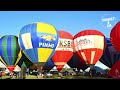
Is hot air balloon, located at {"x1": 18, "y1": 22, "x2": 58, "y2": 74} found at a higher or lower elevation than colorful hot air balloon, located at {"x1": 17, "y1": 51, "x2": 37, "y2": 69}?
higher

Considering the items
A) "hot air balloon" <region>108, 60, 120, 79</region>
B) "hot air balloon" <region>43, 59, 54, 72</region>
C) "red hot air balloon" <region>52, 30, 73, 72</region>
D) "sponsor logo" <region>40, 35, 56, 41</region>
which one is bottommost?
"hot air balloon" <region>108, 60, 120, 79</region>

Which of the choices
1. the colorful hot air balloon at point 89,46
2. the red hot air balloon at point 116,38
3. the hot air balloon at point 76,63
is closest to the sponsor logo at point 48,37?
the colorful hot air balloon at point 89,46

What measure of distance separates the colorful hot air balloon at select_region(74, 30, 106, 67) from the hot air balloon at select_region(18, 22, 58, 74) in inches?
32.2

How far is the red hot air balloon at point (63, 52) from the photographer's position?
9478 mm

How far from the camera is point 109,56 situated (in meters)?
9.16

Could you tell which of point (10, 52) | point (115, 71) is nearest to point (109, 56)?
point (115, 71)

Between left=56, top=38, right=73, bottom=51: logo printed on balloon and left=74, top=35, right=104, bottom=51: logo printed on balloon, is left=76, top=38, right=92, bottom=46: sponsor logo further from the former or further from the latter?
left=56, top=38, right=73, bottom=51: logo printed on balloon

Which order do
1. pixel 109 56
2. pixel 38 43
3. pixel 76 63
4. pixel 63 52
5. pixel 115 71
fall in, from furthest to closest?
pixel 63 52 → pixel 76 63 → pixel 109 56 → pixel 38 43 → pixel 115 71

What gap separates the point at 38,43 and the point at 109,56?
2027mm

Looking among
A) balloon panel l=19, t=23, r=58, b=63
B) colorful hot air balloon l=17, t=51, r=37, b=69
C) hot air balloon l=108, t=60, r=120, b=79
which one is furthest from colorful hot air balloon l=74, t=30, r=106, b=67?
colorful hot air balloon l=17, t=51, r=37, b=69

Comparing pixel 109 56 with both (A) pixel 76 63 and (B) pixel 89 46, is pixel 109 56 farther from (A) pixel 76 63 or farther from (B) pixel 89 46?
(A) pixel 76 63

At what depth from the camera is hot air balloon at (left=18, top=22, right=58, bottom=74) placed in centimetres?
878

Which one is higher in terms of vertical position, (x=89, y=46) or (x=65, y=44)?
(x=65, y=44)

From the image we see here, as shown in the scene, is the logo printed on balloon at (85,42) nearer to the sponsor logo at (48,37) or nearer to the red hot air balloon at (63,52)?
the red hot air balloon at (63,52)
